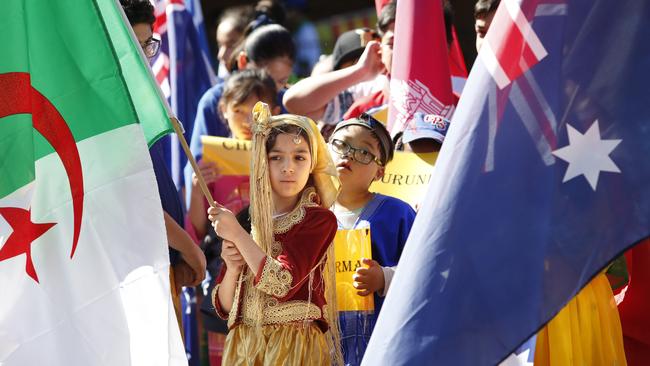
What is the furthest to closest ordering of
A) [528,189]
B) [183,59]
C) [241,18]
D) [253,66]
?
[241,18] → [183,59] → [253,66] → [528,189]

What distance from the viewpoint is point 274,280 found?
3652 millimetres

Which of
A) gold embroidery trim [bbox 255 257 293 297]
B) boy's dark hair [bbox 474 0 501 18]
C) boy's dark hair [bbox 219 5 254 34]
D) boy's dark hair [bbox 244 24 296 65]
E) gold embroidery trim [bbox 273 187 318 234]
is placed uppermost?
boy's dark hair [bbox 219 5 254 34]

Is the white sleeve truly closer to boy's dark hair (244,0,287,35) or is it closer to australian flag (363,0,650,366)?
australian flag (363,0,650,366)

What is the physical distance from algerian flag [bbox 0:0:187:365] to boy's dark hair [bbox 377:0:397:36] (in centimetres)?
239

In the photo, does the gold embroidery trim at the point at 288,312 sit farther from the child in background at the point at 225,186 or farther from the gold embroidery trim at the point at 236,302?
the child in background at the point at 225,186

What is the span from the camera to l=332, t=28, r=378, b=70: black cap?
5.95 metres

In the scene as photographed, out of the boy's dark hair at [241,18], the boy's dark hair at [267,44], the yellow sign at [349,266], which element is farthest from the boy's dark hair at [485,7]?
the boy's dark hair at [241,18]

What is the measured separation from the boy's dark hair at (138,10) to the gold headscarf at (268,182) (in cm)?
85

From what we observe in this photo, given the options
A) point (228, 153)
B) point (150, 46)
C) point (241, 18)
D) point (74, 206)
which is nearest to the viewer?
point (74, 206)

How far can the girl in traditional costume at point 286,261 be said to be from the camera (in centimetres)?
379

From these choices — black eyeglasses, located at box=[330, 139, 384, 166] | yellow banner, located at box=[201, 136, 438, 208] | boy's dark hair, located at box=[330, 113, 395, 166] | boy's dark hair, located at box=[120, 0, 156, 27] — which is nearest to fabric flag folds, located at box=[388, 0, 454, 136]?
yellow banner, located at box=[201, 136, 438, 208]

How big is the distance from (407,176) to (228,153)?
1156mm

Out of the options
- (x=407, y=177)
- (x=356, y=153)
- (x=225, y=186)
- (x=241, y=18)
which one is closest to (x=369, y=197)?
(x=356, y=153)

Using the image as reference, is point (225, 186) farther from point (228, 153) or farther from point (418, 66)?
point (418, 66)
